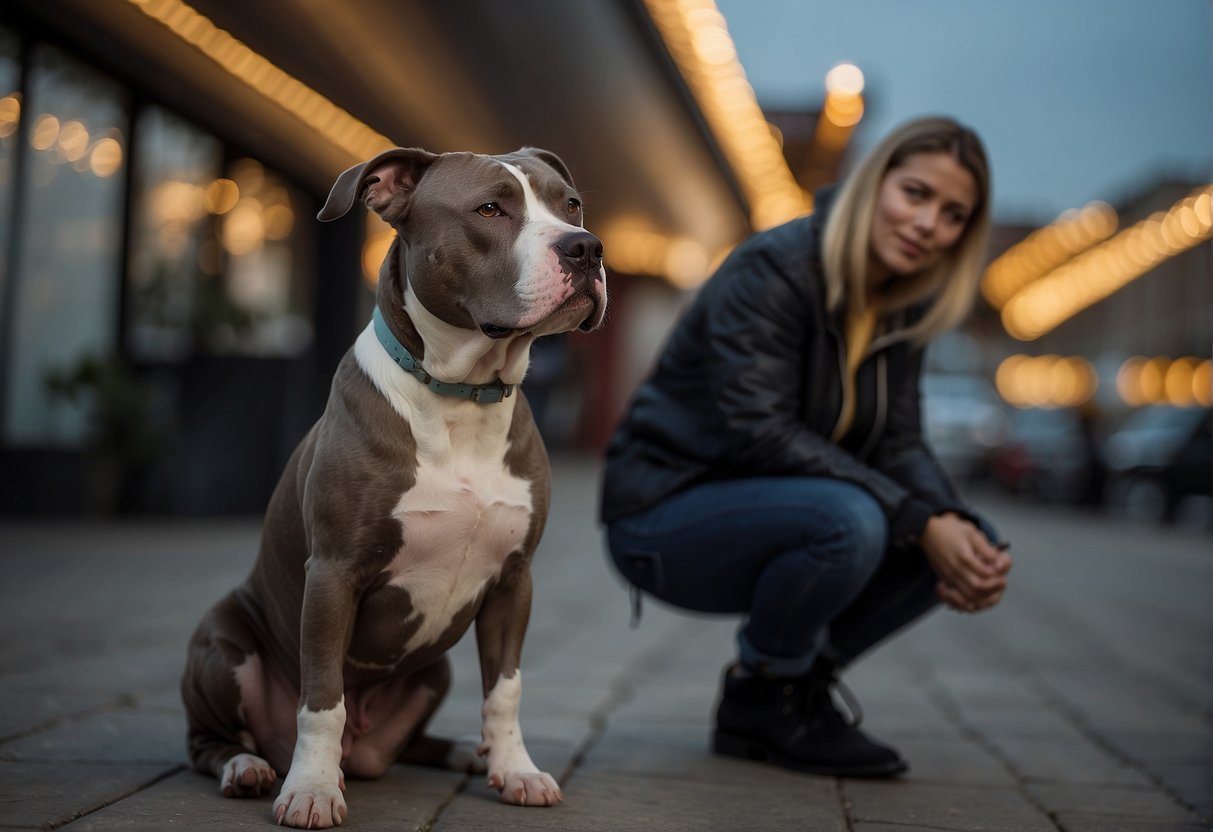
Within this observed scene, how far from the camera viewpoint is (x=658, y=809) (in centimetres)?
256

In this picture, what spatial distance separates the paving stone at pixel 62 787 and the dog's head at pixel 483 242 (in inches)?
44.0

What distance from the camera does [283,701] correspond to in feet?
8.54

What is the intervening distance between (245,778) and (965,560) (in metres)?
1.66

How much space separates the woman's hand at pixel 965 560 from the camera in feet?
9.58

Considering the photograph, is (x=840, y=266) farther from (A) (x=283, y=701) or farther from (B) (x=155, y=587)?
(B) (x=155, y=587)

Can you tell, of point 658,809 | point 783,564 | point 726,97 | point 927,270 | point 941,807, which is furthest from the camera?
point 726,97

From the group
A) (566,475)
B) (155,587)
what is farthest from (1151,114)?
(155,587)

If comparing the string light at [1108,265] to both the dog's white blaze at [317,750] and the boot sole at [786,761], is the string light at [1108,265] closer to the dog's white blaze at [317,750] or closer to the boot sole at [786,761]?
the boot sole at [786,761]

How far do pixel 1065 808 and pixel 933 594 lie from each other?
657 millimetres

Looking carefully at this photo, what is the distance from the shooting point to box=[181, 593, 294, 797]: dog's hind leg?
8.28ft

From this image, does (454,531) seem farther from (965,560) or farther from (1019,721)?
(1019,721)

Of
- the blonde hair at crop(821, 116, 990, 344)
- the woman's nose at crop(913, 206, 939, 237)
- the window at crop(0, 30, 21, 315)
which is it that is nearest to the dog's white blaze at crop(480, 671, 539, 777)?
the blonde hair at crop(821, 116, 990, 344)

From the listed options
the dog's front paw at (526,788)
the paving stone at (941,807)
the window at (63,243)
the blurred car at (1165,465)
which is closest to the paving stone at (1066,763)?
the paving stone at (941,807)

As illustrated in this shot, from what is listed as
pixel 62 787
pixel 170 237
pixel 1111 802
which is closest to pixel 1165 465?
pixel 170 237
